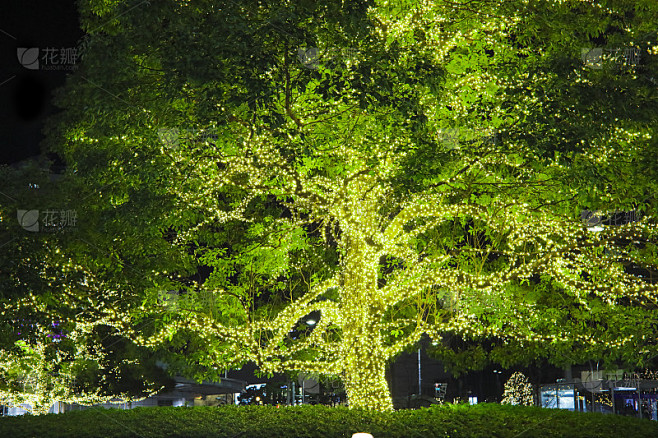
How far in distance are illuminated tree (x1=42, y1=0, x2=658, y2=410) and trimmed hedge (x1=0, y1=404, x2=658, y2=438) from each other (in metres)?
1.78

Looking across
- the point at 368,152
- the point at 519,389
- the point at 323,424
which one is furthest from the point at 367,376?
the point at 519,389

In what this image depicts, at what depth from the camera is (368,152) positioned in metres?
11.2

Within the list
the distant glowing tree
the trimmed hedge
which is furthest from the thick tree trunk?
the distant glowing tree

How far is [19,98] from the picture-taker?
1568 centimetres

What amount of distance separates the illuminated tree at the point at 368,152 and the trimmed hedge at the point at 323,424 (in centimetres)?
178

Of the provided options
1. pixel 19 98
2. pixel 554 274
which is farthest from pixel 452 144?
pixel 19 98

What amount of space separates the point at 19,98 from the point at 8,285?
7.01 m

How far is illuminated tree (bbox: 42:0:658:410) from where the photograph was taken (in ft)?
30.7

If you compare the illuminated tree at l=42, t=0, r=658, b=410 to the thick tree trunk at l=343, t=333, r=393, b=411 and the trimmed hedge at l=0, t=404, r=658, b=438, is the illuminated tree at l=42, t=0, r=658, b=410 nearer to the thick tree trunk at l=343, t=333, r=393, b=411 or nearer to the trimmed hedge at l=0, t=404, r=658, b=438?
the thick tree trunk at l=343, t=333, r=393, b=411

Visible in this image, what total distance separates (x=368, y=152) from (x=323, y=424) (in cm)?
464

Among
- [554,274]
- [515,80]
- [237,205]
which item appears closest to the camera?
[515,80]

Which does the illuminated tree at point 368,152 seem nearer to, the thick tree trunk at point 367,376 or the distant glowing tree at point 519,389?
the thick tree trunk at point 367,376

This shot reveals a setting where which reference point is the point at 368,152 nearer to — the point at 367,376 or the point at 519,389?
the point at 367,376

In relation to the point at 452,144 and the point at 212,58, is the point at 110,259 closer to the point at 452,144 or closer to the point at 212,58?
the point at 212,58
